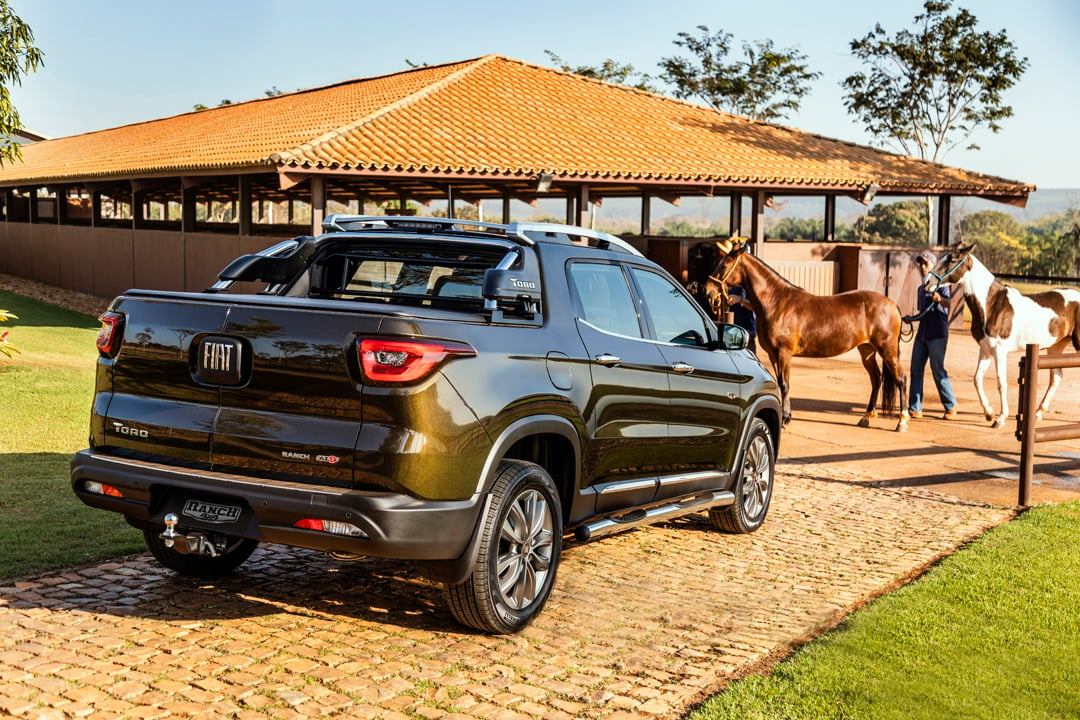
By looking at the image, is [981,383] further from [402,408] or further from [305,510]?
[305,510]

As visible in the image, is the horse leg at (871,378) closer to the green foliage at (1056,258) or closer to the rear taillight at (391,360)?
the rear taillight at (391,360)

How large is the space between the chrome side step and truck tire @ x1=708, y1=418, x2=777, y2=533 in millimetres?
276

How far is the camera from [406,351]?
5.05 m

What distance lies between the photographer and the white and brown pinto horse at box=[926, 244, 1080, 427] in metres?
14.2

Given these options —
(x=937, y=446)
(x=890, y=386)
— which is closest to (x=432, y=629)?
(x=937, y=446)

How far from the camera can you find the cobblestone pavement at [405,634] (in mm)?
4871

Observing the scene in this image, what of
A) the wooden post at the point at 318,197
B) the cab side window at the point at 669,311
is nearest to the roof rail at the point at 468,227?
the cab side window at the point at 669,311

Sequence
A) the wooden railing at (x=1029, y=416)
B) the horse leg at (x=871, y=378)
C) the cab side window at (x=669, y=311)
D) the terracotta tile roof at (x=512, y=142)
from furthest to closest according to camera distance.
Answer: the terracotta tile roof at (x=512, y=142), the horse leg at (x=871, y=378), the wooden railing at (x=1029, y=416), the cab side window at (x=669, y=311)

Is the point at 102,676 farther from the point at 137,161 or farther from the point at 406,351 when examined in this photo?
the point at 137,161

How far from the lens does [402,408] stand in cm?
504

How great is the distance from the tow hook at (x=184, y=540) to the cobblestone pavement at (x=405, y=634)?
45 centimetres

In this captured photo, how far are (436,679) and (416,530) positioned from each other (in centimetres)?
69

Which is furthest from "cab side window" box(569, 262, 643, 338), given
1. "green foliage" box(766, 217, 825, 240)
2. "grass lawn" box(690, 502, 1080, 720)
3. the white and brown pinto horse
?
"green foliage" box(766, 217, 825, 240)

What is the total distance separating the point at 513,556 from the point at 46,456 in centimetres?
686
